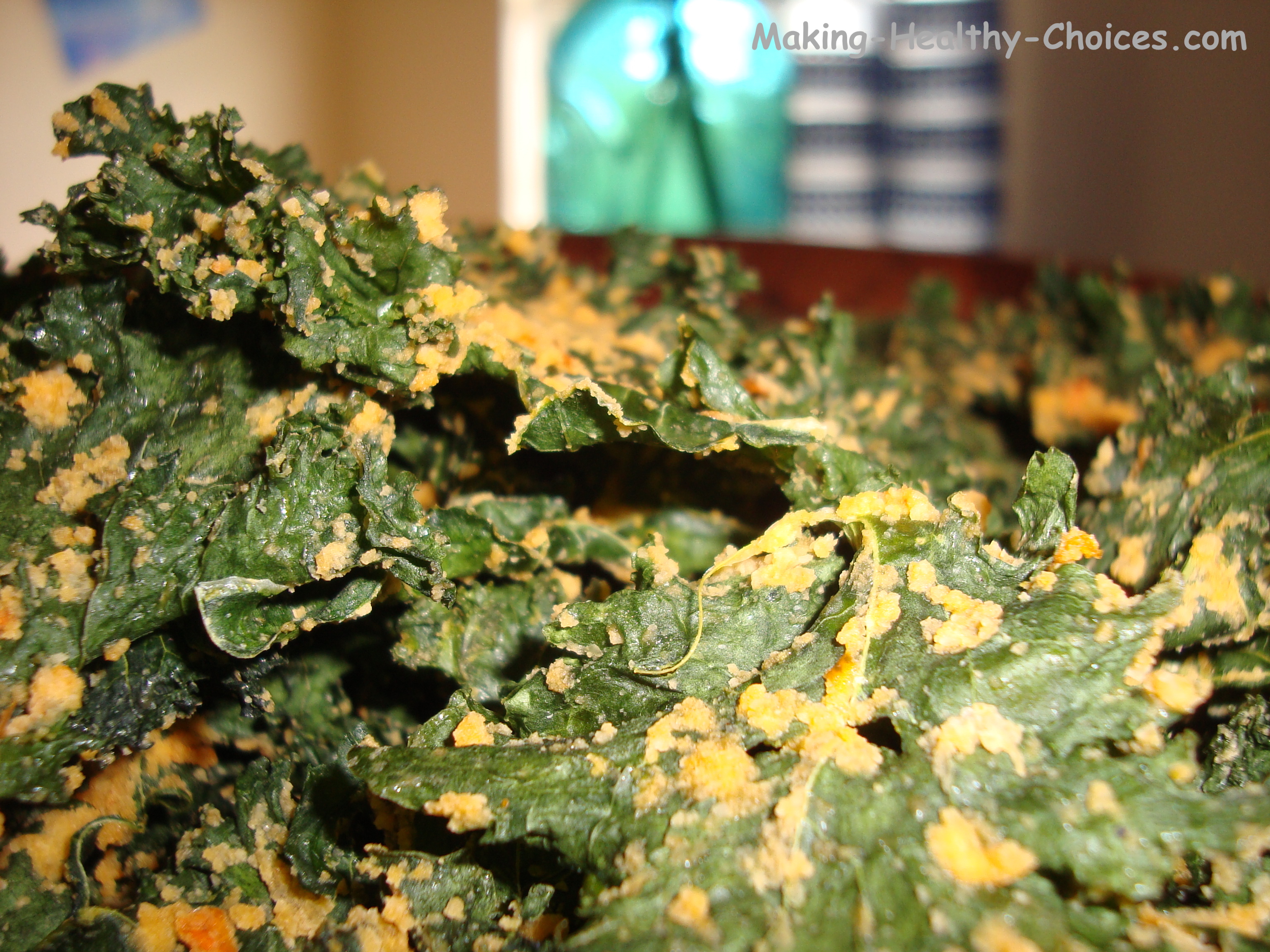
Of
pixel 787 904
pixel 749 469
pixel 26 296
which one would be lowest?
pixel 787 904

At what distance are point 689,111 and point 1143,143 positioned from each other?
208cm

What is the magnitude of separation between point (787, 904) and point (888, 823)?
0.10 meters

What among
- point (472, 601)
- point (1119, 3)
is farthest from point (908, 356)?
point (1119, 3)

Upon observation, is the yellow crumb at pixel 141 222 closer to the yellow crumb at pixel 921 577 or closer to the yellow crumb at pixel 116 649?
the yellow crumb at pixel 116 649

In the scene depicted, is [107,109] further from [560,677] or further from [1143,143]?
[1143,143]

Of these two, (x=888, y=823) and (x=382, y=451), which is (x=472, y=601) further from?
(x=888, y=823)

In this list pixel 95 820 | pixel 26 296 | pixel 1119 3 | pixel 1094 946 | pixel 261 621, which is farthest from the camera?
pixel 1119 3

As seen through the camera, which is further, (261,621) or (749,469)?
(749,469)

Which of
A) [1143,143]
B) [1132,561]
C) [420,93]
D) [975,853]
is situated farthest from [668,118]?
[975,853]

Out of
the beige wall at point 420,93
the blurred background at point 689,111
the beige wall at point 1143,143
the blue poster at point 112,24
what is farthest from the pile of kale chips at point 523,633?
the beige wall at point 420,93

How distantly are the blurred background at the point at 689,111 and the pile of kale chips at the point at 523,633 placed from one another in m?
2.20

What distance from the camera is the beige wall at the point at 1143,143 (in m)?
2.42

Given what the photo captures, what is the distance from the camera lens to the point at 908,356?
1812 millimetres

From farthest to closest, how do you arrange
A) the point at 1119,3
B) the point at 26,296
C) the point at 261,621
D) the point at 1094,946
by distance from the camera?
the point at 1119,3
the point at 26,296
the point at 261,621
the point at 1094,946
